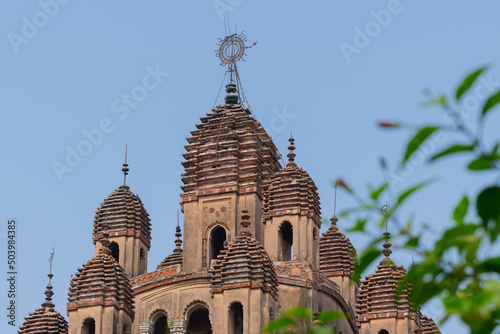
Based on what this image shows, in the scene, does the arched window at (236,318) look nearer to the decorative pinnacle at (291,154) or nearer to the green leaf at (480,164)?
the decorative pinnacle at (291,154)

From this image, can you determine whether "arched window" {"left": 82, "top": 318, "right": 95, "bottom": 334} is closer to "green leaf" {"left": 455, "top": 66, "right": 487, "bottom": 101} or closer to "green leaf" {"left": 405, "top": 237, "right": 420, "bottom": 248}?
"green leaf" {"left": 405, "top": 237, "right": 420, "bottom": 248}

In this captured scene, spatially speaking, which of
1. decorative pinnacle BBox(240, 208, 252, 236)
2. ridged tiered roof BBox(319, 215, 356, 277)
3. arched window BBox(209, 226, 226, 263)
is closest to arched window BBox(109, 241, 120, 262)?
arched window BBox(209, 226, 226, 263)

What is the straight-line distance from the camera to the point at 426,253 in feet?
13.3

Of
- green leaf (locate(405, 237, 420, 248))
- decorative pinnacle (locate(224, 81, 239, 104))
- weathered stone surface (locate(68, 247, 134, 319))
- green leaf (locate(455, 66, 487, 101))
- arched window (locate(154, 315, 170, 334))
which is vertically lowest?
green leaf (locate(405, 237, 420, 248))

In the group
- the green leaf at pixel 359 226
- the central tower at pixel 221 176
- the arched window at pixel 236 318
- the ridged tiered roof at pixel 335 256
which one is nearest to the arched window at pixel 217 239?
the central tower at pixel 221 176

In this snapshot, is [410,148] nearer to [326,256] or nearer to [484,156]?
[484,156]

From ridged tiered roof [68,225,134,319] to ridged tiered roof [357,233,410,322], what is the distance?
880 cm

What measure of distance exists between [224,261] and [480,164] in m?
35.7

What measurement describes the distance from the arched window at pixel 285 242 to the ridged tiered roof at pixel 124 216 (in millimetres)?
6538

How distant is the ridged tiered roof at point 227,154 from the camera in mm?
45094

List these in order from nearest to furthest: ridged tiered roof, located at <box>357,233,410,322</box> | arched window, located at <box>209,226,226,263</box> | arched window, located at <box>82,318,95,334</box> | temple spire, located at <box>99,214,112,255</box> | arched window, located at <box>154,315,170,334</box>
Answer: arched window, located at <box>82,318,95,334</box>
arched window, located at <box>154,315,170,334</box>
arched window, located at <box>209,226,226,263</box>
temple spire, located at <box>99,214,112,255</box>
ridged tiered roof, located at <box>357,233,410,322</box>

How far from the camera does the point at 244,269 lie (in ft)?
128

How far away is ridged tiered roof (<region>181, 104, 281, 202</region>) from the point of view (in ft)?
148

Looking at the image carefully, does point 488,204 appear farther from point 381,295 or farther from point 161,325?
point 381,295
